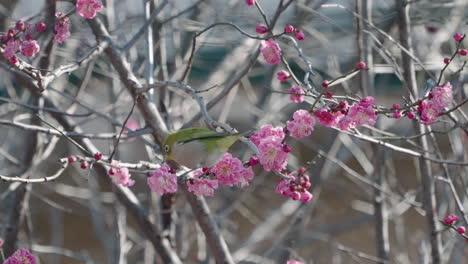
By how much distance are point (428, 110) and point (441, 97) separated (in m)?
0.06

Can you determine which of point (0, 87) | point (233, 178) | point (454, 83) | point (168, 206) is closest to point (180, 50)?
point (168, 206)

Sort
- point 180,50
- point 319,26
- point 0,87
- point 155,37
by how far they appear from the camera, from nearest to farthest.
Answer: point 155,37
point 180,50
point 319,26
point 0,87

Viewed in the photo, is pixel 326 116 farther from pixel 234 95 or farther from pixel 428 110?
pixel 234 95

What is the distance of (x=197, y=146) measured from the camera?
2.22 meters

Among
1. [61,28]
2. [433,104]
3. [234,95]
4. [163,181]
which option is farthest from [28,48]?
[234,95]

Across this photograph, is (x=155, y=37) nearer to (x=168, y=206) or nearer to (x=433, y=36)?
(x=168, y=206)

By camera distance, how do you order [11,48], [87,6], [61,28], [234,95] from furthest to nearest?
1. [234,95]
2. [61,28]
3. [87,6]
4. [11,48]

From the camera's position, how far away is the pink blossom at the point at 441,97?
7.06 feet

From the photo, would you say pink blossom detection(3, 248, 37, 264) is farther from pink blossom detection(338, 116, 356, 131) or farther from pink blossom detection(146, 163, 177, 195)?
pink blossom detection(338, 116, 356, 131)

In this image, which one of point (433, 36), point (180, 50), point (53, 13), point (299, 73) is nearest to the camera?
point (53, 13)

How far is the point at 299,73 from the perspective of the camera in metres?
5.73

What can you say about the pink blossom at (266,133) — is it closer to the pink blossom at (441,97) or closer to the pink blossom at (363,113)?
the pink blossom at (363,113)

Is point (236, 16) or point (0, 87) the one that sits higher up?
point (0, 87)

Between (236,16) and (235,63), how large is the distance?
0.39 metres
